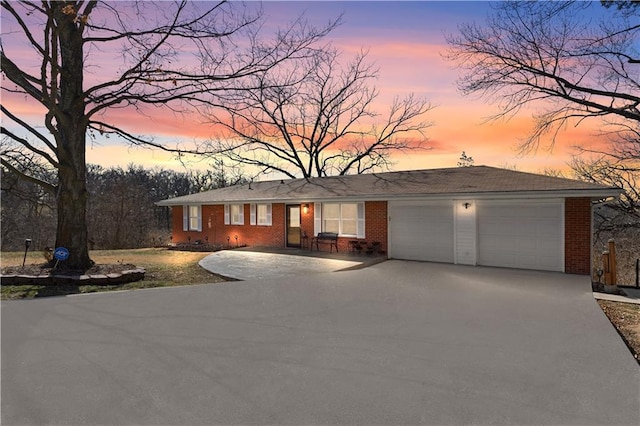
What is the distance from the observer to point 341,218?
1480 centimetres

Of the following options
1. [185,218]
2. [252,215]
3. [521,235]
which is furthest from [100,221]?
[521,235]

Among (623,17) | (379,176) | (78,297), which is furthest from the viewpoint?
(379,176)

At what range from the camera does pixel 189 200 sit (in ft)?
66.8

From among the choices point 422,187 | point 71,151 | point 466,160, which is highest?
point 466,160

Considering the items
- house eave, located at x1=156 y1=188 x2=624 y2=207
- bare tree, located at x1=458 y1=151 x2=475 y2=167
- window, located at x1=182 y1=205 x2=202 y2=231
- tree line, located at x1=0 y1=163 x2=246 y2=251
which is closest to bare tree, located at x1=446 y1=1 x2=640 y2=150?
house eave, located at x1=156 y1=188 x2=624 y2=207

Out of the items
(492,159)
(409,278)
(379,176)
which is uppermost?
(492,159)

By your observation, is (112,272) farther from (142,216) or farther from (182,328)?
(142,216)

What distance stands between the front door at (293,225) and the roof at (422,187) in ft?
2.38

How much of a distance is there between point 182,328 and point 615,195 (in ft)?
34.3

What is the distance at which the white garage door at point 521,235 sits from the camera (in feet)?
34.2

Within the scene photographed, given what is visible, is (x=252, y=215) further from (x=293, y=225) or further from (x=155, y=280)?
(x=155, y=280)

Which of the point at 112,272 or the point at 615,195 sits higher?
the point at 615,195

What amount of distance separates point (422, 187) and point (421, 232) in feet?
5.21

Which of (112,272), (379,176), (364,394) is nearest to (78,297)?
(112,272)
